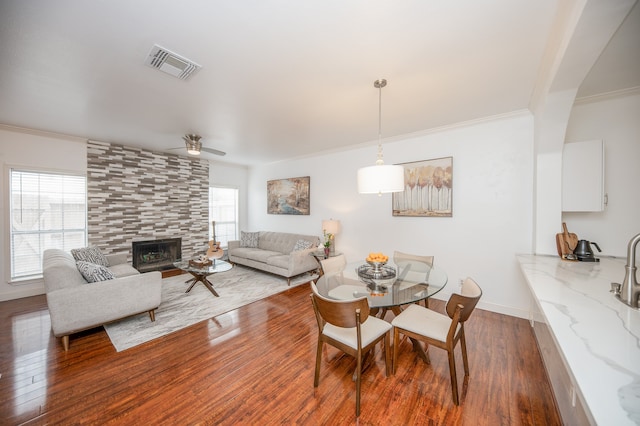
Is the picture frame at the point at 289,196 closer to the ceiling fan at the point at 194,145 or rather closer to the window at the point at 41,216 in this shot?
the ceiling fan at the point at 194,145

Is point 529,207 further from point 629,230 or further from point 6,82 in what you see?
point 6,82

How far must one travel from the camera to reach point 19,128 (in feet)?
11.8

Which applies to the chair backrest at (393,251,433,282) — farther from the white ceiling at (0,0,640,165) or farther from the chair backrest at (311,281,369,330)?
the white ceiling at (0,0,640,165)

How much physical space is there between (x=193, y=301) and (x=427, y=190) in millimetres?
4071

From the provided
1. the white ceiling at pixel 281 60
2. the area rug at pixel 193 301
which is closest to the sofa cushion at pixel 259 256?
the area rug at pixel 193 301

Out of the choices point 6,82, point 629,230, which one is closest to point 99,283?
point 6,82

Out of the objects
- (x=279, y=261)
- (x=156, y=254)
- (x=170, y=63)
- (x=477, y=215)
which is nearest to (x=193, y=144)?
(x=170, y=63)

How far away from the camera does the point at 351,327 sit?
1.62 m

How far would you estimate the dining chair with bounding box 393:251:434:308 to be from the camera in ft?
7.88

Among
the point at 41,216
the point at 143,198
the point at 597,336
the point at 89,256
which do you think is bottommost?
the point at 89,256

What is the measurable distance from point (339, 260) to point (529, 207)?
8.44 feet

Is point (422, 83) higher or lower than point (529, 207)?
higher

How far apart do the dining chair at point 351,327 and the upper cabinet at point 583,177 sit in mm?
2481

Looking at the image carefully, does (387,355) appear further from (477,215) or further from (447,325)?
(477,215)
